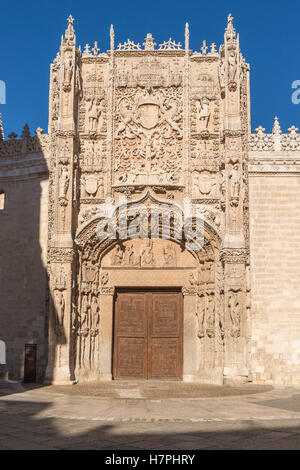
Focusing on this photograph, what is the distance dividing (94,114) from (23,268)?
5.15m

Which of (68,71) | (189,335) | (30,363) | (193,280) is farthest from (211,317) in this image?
(68,71)

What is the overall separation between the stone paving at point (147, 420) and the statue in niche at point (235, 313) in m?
1.86

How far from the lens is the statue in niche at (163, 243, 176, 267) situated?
16859mm

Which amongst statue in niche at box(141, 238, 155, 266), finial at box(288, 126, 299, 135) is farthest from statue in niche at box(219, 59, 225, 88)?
statue in niche at box(141, 238, 155, 266)

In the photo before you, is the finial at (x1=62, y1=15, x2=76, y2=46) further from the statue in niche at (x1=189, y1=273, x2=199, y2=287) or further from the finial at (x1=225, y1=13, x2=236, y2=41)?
the statue in niche at (x1=189, y1=273, x2=199, y2=287)

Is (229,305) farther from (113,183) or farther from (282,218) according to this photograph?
(113,183)

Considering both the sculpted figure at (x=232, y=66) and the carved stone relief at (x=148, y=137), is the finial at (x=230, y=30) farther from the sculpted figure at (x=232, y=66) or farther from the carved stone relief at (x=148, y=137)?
the carved stone relief at (x=148, y=137)

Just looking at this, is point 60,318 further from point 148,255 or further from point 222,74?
point 222,74

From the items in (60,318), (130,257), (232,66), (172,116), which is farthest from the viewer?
(172,116)

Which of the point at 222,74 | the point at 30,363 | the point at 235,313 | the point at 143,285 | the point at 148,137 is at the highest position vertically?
the point at 222,74

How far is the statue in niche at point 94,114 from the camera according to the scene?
674 inches

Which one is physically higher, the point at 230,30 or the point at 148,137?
the point at 230,30

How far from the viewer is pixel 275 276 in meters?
16.0

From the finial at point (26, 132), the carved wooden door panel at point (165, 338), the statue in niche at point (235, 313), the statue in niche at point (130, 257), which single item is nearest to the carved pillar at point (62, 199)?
the finial at point (26, 132)
